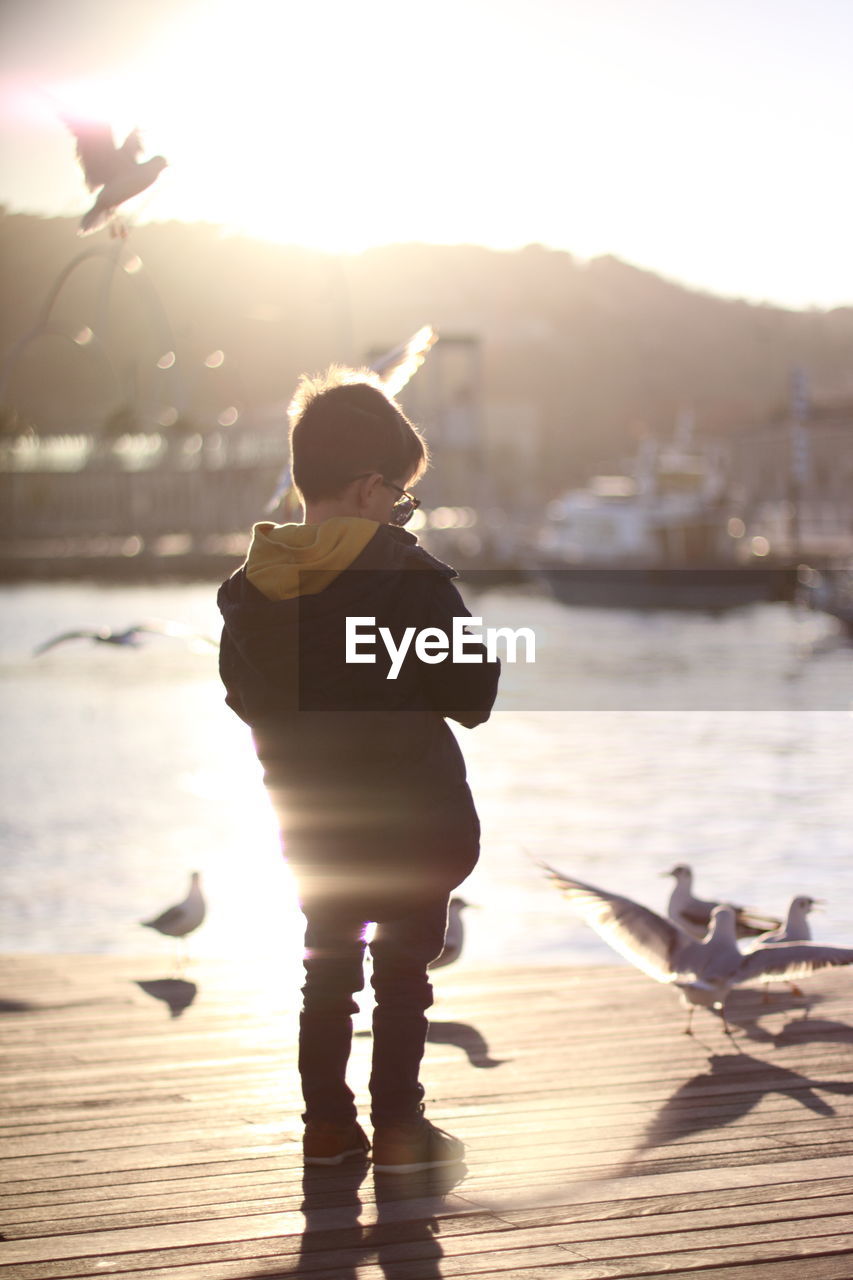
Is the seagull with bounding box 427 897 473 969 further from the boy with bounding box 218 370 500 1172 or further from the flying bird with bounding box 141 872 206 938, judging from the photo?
the boy with bounding box 218 370 500 1172

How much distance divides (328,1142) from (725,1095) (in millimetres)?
1039

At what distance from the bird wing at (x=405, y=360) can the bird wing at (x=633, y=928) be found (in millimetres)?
1304

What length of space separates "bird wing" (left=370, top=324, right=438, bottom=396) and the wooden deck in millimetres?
1722

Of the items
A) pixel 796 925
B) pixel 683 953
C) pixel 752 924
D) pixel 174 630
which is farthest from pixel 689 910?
pixel 174 630

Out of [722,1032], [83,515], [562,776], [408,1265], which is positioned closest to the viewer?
[408,1265]

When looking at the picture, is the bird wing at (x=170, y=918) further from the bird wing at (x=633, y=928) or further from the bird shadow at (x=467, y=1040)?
the bird wing at (x=633, y=928)

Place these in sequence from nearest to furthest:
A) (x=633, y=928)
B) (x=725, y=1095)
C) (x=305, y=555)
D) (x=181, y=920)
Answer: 1. (x=305, y=555)
2. (x=725, y=1095)
3. (x=633, y=928)
4. (x=181, y=920)

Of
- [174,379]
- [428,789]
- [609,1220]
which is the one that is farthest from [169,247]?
[609,1220]

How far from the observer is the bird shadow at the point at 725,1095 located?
11.0 ft

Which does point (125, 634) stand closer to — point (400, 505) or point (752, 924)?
point (752, 924)

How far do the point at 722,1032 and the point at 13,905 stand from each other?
379 inches

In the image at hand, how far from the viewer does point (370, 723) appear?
113 inches

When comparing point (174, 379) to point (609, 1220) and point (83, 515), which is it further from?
point (83, 515)

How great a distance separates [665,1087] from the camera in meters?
3.74
